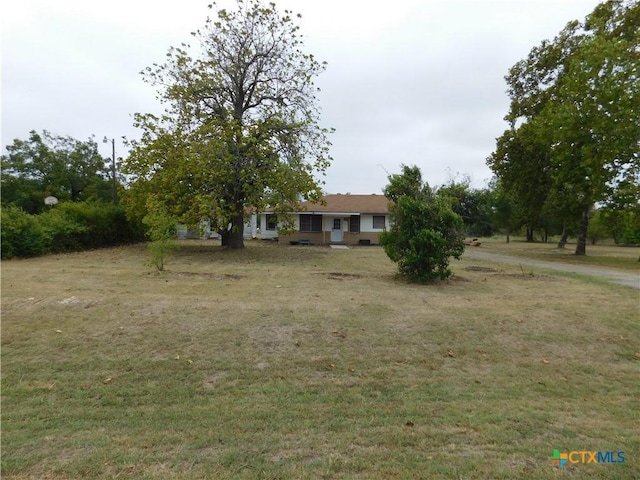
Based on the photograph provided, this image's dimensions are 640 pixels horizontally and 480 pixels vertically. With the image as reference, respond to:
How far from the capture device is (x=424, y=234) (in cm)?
959

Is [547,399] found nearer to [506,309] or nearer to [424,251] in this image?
[506,309]

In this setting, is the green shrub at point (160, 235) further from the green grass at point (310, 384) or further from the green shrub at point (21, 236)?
the green shrub at point (21, 236)

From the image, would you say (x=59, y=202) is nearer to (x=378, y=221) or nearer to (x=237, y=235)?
(x=237, y=235)

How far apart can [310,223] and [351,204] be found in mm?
3813

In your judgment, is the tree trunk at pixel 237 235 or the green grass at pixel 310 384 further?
the tree trunk at pixel 237 235

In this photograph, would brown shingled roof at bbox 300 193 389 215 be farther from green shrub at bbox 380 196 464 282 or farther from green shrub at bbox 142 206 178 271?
green shrub at bbox 380 196 464 282

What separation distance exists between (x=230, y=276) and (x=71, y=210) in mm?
12740

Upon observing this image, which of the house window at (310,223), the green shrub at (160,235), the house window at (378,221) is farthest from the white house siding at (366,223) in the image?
the green shrub at (160,235)

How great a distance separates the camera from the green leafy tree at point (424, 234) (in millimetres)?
9719

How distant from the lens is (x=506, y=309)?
7188mm

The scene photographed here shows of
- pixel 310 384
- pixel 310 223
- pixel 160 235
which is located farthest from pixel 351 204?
pixel 310 384

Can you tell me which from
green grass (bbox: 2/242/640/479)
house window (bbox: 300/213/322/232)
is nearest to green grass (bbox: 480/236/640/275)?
green grass (bbox: 2/242/640/479)

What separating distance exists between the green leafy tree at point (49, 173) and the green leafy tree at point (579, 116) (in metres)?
32.9

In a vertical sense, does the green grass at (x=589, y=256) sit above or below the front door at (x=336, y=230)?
below
